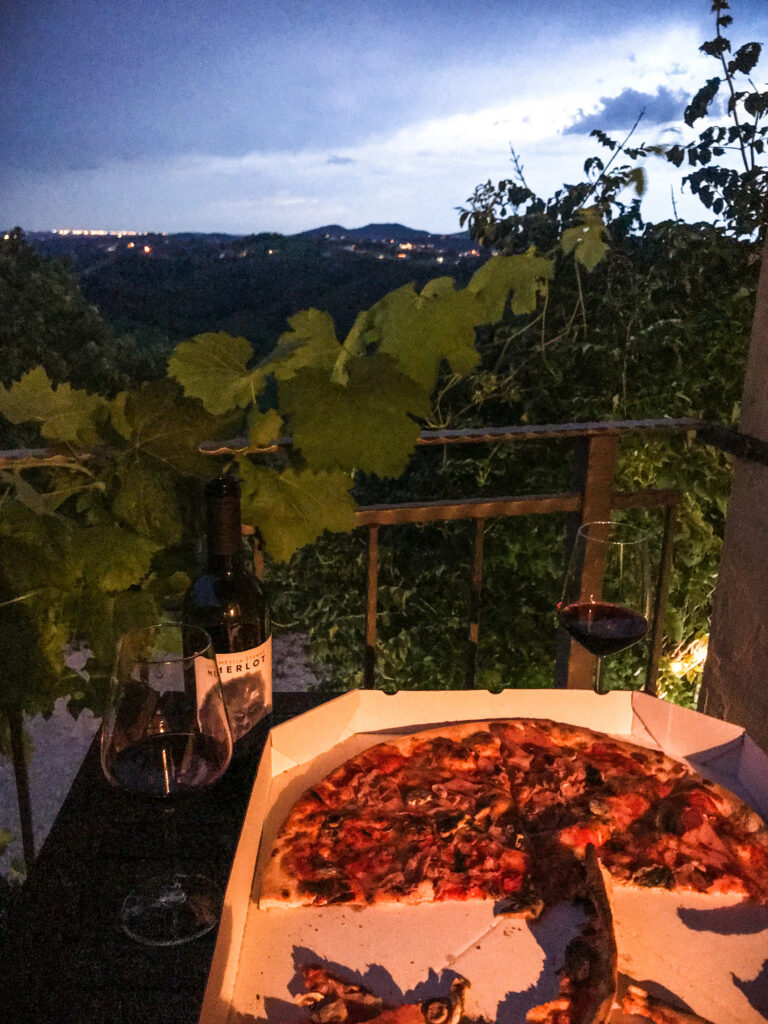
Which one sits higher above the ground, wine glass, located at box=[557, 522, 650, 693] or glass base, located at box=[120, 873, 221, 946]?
wine glass, located at box=[557, 522, 650, 693]

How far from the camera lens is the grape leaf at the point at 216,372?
1025 millimetres

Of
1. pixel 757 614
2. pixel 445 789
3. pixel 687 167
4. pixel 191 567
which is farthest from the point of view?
pixel 687 167

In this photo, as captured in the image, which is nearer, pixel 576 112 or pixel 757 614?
pixel 757 614

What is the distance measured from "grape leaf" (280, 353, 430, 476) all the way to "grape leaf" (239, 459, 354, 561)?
0.41 ft

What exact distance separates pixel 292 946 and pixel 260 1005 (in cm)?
8

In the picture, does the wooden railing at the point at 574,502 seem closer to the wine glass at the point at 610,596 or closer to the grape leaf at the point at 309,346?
the wine glass at the point at 610,596

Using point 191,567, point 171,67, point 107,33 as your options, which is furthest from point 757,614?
point 171,67

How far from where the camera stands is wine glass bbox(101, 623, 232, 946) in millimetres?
806

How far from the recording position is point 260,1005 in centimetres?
73

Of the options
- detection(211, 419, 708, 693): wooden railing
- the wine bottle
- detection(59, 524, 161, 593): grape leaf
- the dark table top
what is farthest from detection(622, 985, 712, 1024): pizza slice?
detection(211, 419, 708, 693): wooden railing

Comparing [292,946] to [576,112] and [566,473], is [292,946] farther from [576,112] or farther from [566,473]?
[576,112]

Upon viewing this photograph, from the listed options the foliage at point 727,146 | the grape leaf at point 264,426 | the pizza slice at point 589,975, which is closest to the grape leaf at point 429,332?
the grape leaf at point 264,426

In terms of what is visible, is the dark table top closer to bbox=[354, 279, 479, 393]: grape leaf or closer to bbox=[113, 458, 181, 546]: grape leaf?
bbox=[113, 458, 181, 546]: grape leaf

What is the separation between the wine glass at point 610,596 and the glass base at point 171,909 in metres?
0.63
